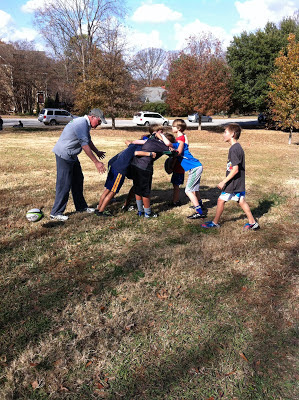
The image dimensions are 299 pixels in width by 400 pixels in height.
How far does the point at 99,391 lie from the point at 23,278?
1.79m

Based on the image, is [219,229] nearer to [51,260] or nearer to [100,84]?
[51,260]

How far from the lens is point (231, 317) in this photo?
3.00 metres

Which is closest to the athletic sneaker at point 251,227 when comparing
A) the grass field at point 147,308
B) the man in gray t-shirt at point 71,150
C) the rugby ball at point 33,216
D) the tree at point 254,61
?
the grass field at point 147,308

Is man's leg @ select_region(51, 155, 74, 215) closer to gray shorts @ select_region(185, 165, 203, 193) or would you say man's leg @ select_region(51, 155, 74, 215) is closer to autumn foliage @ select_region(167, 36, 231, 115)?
gray shorts @ select_region(185, 165, 203, 193)

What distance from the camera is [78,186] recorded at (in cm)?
560

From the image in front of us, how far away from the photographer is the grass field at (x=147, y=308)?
91.0 inches

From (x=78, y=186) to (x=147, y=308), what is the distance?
10.0ft

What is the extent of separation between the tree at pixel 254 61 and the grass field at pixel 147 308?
1069 inches

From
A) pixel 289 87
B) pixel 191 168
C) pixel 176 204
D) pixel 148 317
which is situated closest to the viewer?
pixel 148 317

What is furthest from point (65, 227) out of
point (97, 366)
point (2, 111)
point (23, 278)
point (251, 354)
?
point (2, 111)

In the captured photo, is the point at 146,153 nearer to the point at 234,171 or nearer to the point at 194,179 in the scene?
the point at 194,179

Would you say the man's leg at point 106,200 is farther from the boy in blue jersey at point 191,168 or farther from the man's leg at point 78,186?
the boy in blue jersey at point 191,168

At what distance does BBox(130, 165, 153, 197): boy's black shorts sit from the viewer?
5.25 meters

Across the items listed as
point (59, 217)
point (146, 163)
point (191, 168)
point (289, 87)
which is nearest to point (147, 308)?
point (146, 163)
